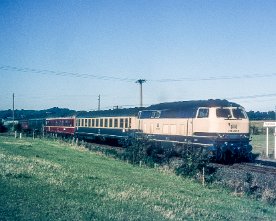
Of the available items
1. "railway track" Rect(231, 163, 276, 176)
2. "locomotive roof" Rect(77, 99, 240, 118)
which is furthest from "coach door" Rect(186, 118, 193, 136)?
"railway track" Rect(231, 163, 276, 176)

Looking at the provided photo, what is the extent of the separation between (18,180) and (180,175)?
871 cm

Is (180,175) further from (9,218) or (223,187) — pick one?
(9,218)

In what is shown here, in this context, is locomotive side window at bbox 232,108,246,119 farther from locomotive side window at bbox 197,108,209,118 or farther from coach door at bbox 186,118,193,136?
coach door at bbox 186,118,193,136

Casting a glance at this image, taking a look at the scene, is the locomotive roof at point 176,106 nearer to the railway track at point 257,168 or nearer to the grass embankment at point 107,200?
the railway track at point 257,168

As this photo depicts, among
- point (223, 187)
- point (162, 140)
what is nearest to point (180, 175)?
point (223, 187)

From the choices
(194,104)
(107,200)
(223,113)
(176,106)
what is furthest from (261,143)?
(107,200)

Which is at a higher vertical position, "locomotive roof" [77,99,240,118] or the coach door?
"locomotive roof" [77,99,240,118]

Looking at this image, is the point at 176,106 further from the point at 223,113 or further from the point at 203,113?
the point at 223,113

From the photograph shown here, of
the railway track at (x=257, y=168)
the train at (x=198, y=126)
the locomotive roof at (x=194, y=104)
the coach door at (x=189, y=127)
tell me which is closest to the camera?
the railway track at (x=257, y=168)

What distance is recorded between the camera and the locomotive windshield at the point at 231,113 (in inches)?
858

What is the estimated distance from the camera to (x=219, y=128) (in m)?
21.4

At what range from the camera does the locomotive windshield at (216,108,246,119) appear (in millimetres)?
21781

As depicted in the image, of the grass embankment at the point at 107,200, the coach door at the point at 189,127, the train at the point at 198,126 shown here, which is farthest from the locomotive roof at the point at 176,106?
the grass embankment at the point at 107,200

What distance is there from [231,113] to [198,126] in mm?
2267
